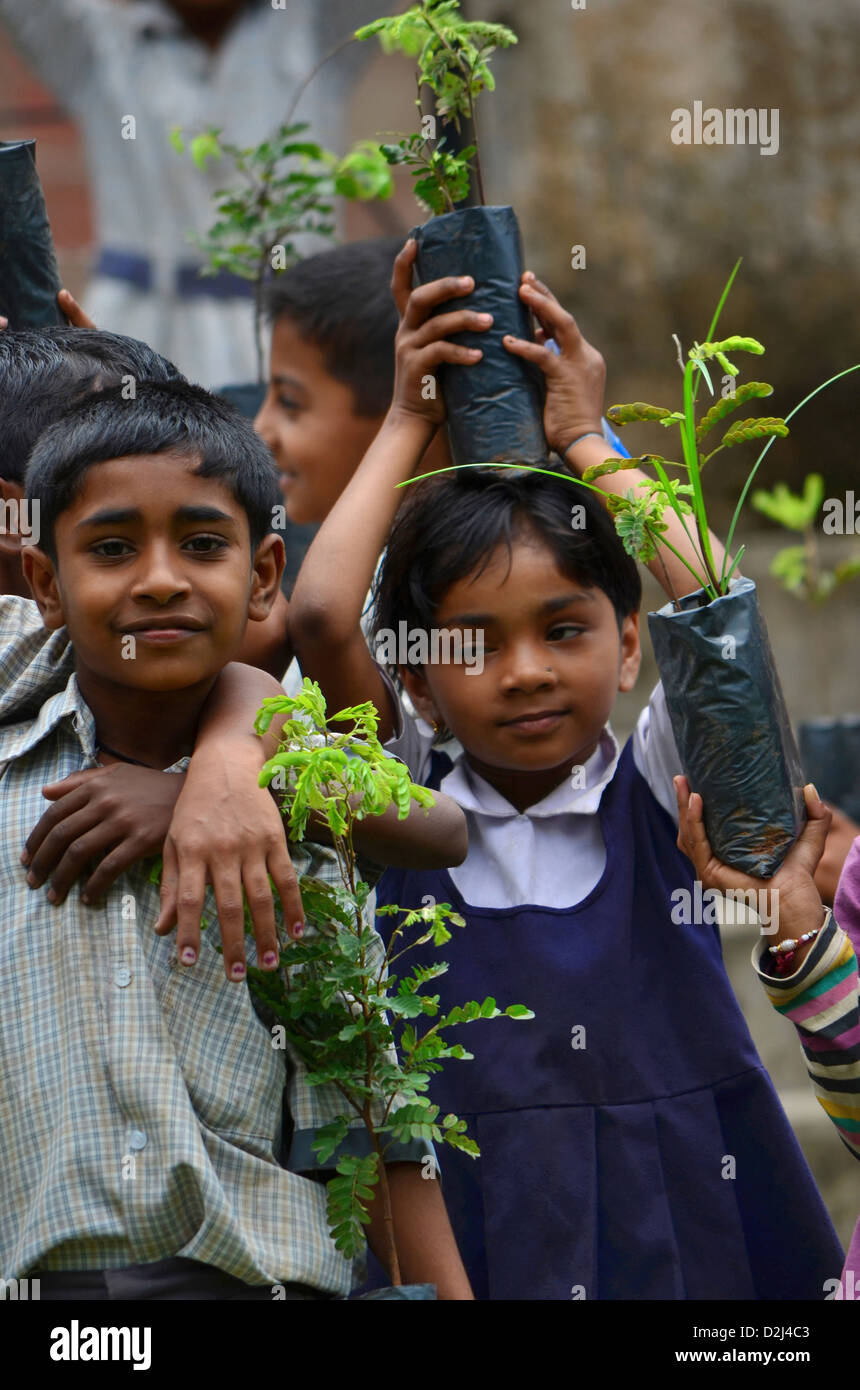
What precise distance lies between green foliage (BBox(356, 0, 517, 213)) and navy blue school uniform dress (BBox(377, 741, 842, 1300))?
0.97 meters

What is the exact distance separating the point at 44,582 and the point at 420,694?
705mm

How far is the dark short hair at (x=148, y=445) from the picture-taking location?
1917 millimetres

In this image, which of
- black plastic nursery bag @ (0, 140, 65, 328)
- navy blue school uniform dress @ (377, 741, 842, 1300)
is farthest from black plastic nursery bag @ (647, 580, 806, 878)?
black plastic nursery bag @ (0, 140, 65, 328)

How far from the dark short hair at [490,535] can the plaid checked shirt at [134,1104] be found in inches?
27.5

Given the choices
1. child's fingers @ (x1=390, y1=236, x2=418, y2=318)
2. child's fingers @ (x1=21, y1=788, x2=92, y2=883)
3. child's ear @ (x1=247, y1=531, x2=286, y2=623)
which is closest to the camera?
child's fingers @ (x1=21, y1=788, x2=92, y2=883)

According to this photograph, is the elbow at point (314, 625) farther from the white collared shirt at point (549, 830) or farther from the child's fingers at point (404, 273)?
the child's fingers at point (404, 273)

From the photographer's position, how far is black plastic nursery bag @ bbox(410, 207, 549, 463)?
2213 mm

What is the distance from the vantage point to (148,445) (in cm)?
192

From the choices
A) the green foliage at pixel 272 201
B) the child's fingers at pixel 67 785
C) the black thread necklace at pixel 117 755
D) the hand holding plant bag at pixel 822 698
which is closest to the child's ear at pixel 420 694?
the black thread necklace at pixel 117 755

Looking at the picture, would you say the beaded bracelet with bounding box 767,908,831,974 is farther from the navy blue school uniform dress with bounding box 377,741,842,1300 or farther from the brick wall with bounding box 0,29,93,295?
the brick wall with bounding box 0,29,93,295

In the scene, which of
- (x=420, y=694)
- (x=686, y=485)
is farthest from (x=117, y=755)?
(x=686, y=485)

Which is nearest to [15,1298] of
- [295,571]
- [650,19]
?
[295,571]

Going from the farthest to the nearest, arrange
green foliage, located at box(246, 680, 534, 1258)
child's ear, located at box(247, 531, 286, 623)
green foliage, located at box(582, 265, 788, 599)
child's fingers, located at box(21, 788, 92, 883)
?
child's ear, located at box(247, 531, 286, 623) < green foliage, located at box(582, 265, 788, 599) < child's fingers, located at box(21, 788, 92, 883) < green foliage, located at box(246, 680, 534, 1258)

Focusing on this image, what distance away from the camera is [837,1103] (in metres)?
2.05
